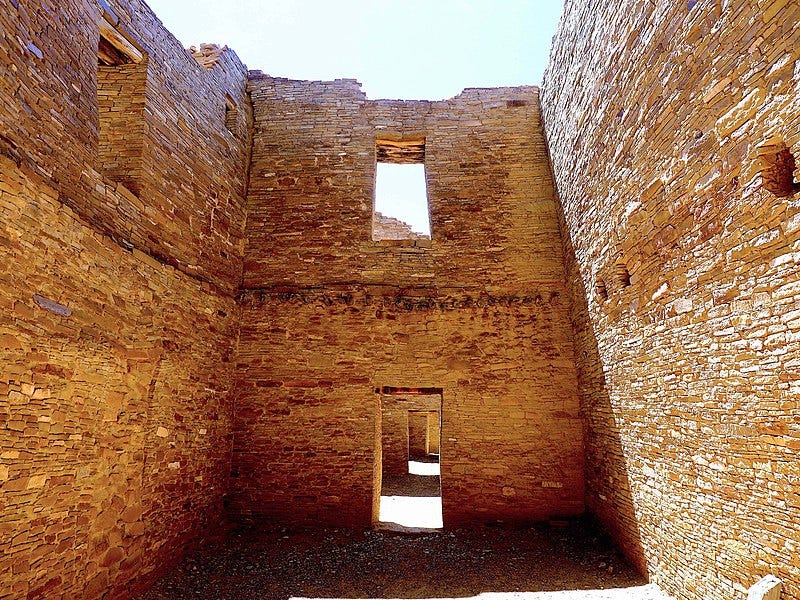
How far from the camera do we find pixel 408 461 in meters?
13.2

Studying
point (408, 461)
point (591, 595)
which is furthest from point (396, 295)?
point (408, 461)

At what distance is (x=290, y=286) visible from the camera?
8.05 meters

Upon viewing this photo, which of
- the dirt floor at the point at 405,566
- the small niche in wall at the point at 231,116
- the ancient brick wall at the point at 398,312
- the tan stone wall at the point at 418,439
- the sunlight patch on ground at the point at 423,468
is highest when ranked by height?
the small niche in wall at the point at 231,116

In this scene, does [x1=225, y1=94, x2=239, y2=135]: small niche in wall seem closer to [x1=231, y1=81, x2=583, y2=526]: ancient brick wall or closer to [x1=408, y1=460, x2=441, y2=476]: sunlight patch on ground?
[x1=231, y1=81, x2=583, y2=526]: ancient brick wall

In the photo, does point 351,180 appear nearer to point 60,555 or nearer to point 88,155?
point 88,155

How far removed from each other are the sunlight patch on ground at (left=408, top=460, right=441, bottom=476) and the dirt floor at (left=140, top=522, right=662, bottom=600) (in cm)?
634

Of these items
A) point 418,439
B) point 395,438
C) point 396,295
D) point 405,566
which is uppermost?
point 396,295

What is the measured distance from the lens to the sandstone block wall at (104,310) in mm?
4012

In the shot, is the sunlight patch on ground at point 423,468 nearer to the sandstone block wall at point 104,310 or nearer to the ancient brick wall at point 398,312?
the ancient brick wall at point 398,312

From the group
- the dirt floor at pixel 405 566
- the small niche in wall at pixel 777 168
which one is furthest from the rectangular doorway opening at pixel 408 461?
the small niche in wall at pixel 777 168

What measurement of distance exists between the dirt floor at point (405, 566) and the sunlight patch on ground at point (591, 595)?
0.02 metres

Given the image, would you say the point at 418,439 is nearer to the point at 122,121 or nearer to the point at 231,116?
the point at 231,116

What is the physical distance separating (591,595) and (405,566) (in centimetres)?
223

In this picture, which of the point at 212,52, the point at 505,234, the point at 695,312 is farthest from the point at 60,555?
the point at 212,52
